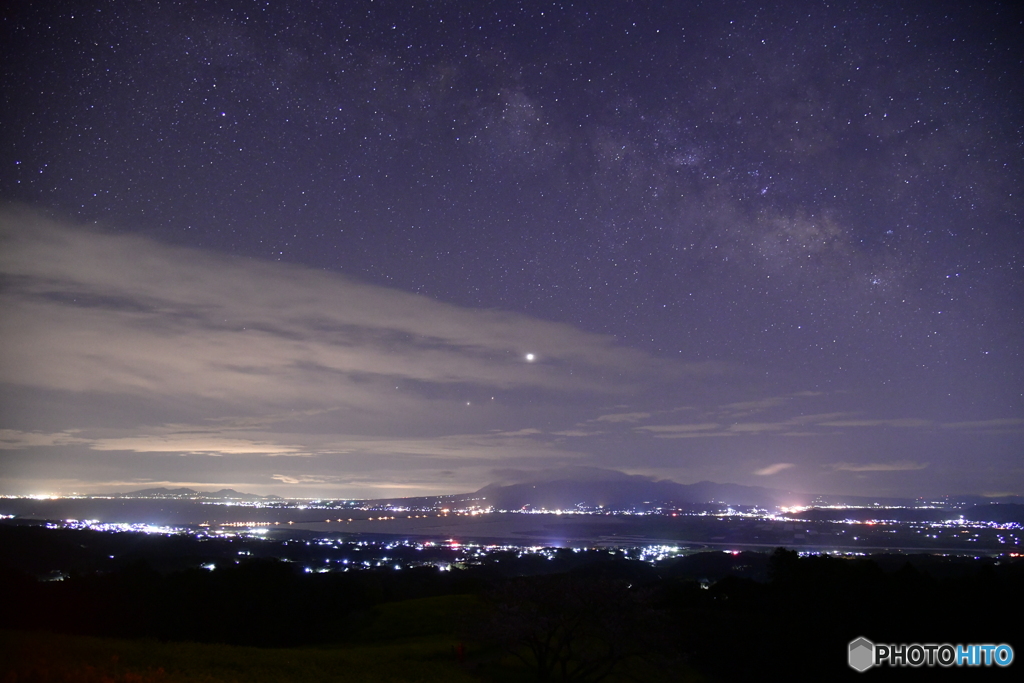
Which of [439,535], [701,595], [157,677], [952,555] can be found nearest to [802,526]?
[952,555]

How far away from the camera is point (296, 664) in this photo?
2002 cm
